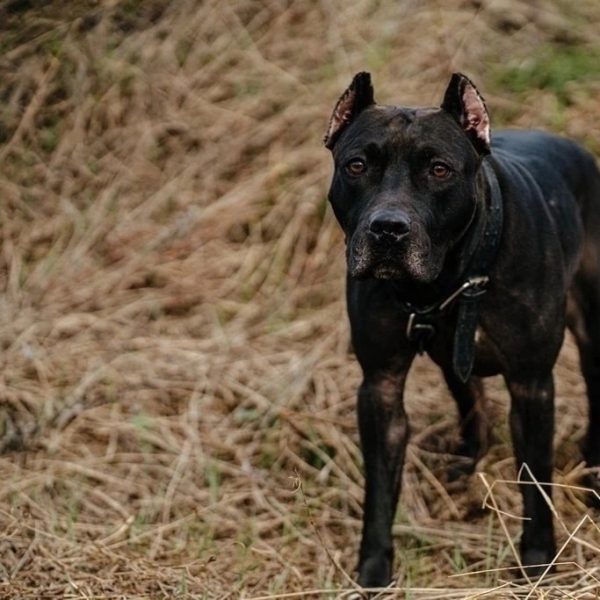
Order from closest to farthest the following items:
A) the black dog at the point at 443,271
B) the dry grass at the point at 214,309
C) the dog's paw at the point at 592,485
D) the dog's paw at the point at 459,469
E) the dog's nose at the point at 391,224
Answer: the dog's nose at the point at 391,224, the black dog at the point at 443,271, the dry grass at the point at 214,309, the dog's paw at the point at 592,485, the dog's paw at the point at 459,469

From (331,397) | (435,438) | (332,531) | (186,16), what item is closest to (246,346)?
(331,397)

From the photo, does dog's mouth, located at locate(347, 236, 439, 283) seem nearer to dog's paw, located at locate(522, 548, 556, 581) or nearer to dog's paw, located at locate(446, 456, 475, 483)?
dog's paw, located at locate(522, 548, 556, 581)

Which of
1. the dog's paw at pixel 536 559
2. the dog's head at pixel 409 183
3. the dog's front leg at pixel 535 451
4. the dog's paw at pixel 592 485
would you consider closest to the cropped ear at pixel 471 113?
the dog's head at pixel 409 183

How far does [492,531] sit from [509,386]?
2.97 feet

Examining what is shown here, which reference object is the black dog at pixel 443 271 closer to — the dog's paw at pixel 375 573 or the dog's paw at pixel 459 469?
the dog's paw at pixel 375 573

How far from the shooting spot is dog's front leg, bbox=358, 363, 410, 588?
4312 millimetres

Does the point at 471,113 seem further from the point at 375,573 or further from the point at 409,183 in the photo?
the point at 375,573

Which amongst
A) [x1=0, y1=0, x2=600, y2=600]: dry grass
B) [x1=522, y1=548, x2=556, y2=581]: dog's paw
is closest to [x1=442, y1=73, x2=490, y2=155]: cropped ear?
[x1=0, y1=0, x2=600, y2=600]: dry grass

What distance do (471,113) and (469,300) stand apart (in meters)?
0.60

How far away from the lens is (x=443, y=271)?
414 centimetres

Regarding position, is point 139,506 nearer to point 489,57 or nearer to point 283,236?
point 283,236

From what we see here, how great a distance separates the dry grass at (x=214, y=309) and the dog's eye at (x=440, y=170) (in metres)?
0.95

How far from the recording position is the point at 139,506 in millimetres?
5172

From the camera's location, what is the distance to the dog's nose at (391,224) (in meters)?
3.71
